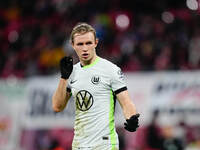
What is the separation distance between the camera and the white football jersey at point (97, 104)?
6801 millimetres

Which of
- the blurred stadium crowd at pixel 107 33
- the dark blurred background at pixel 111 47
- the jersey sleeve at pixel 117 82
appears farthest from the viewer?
the blurred stadium crowd at pixel 107 33

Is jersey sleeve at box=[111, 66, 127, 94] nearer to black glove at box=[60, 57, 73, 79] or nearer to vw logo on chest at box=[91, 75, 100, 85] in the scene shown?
vw logo on chest at box=[91, 75, 100, 85]

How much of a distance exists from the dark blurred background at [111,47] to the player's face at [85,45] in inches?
247

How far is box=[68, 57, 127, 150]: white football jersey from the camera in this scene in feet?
22.3

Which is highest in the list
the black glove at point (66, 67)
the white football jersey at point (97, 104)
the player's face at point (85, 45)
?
the player's face at point (85, 45)

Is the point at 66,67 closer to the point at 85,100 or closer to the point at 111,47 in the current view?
the point at 85,100

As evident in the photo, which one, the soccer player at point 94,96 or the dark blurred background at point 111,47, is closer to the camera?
the soccer player at point 94,96

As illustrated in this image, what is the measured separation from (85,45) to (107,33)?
1060cm

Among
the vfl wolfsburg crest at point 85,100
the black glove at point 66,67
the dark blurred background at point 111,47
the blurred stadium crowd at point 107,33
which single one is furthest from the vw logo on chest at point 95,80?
the blurred stadium crowd at point 107,33

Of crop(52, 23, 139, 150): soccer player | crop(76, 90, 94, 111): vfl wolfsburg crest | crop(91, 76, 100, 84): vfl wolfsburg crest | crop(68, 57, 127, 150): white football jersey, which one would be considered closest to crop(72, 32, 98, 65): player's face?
crop(52, 23, 139, 150): soccer player

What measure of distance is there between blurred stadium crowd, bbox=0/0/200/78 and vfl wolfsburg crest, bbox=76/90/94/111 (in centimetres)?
811

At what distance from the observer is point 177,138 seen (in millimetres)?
14000

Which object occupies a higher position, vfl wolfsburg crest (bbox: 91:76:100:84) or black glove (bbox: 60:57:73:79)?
black glove (bbox: 60:57:73:79)

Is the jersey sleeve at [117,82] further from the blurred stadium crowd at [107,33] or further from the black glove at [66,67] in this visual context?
the blurred stadium crowd at [107,33]
